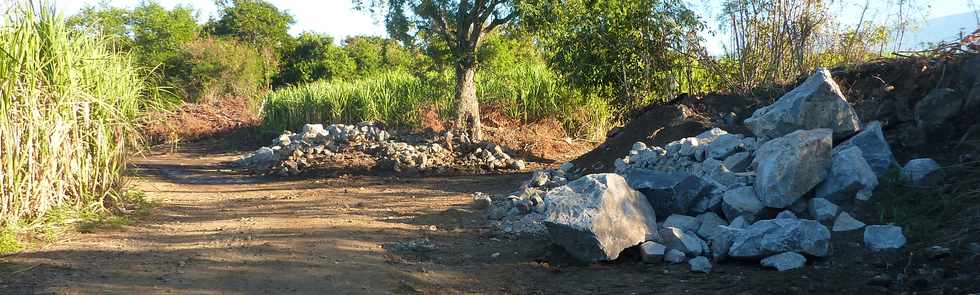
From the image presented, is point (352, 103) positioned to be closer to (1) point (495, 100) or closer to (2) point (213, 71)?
(1) point (495, 100)

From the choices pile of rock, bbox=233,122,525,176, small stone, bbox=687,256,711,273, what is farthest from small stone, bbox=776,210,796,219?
pile of rock, bbox=233,122,525,176

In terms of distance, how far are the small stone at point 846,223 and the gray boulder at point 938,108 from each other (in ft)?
5.57

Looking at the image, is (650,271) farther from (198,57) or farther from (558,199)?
(198,57)

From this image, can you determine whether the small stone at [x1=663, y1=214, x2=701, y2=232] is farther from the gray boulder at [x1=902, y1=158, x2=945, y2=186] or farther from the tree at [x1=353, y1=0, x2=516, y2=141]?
the tree at [x1=353, y1=0, x2=516, y2=141]

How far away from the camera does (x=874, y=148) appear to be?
6.48 metres

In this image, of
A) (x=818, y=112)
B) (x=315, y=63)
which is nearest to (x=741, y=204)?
(x=818, y=112)

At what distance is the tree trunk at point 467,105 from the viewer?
1390 cm

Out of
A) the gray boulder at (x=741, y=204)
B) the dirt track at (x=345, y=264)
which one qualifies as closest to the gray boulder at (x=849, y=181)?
the gray boulder at (x=741, y=204)

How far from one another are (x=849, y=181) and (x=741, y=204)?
0.80m

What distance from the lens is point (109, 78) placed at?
7656 mm

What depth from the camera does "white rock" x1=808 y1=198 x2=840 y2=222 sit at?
587 cm

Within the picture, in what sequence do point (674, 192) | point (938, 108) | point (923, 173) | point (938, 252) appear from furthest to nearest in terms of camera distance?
point (938, 108)
point (674, 192)
point (923, 173)
point (938, 252)

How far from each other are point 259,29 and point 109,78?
22.5 metres

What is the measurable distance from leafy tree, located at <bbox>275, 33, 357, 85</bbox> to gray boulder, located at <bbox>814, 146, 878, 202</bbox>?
20763 millimetres
